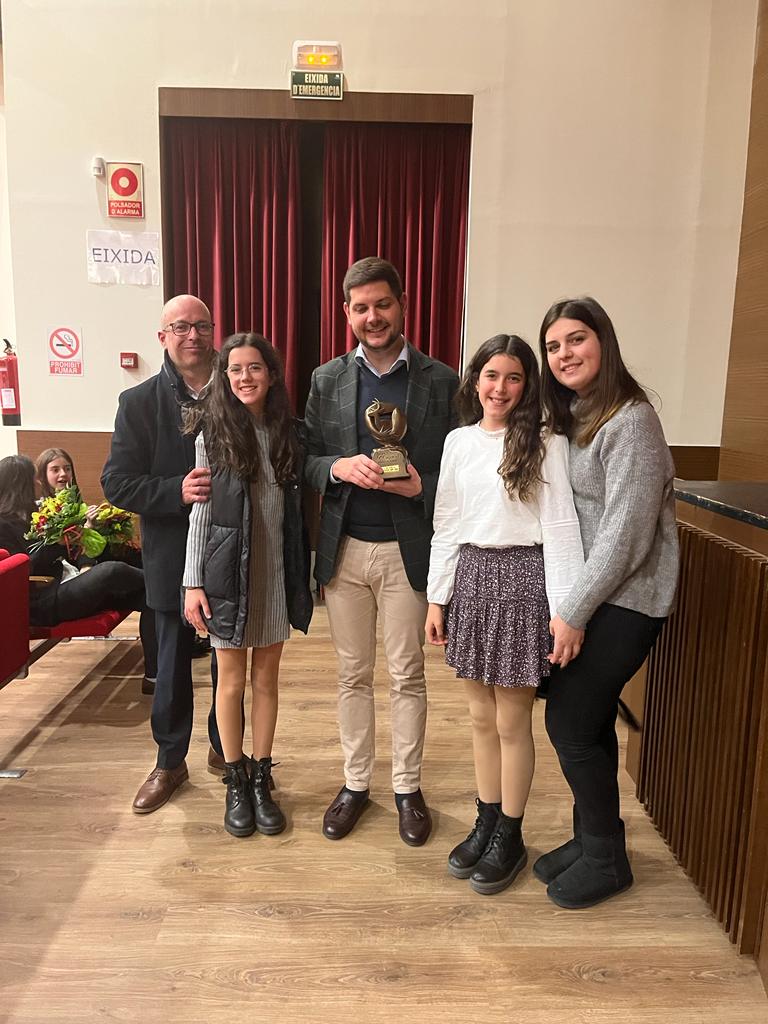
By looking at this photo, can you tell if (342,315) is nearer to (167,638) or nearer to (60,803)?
(167,638)

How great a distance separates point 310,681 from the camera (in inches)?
125

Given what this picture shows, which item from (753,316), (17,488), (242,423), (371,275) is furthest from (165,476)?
(753,316)

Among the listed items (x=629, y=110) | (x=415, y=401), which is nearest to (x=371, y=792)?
(x=415, y=401)

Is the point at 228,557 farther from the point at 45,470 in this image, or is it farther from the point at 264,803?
the point at 45,470

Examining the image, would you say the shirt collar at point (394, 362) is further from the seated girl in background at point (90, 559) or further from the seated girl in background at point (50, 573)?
the seated girl in background at point (50, 573)

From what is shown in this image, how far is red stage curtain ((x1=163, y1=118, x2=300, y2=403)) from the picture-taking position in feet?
13.5

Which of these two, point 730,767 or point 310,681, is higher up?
point 730,767

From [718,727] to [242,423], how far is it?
1.39m

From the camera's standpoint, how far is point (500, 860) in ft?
6.02

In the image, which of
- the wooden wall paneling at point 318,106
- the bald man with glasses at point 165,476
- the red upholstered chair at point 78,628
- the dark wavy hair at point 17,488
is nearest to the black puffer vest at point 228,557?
the bald man with glasses at point 165,476

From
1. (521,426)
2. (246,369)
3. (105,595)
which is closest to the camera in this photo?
(521,426)

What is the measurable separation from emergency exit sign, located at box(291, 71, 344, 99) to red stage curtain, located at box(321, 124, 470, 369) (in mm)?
206

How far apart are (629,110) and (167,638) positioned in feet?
12.2

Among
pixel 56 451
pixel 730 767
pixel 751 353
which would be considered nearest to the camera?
pixel 730 767
